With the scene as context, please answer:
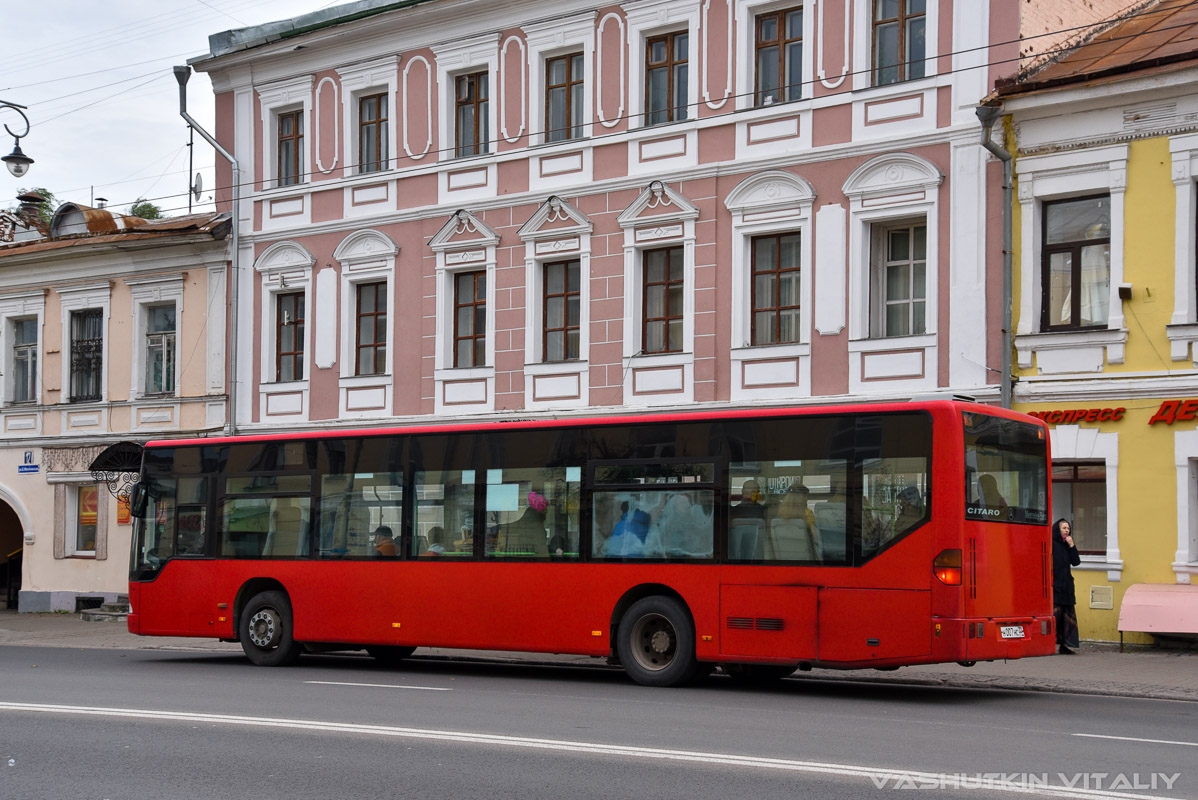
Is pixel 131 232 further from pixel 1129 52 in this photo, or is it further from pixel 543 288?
pixel 1129 52

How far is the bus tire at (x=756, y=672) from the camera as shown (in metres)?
15.9

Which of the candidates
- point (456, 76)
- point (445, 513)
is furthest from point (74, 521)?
point (445, 513)

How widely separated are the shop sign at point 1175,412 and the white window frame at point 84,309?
72.5ft

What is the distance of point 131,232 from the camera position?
3238 cm

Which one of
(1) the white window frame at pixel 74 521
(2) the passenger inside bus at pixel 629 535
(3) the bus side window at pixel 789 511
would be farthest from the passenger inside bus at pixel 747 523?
(1) the white window frame at pixel 74 521

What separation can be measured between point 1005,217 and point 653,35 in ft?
23.7

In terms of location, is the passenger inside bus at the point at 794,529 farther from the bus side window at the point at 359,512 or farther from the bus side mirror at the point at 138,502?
the bus side mirror at the point at 138,502

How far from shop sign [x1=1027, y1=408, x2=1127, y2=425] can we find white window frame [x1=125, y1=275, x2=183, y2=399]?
725 inches

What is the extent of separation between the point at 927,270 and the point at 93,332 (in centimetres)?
1957

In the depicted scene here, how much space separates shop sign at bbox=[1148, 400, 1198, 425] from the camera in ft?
63.3

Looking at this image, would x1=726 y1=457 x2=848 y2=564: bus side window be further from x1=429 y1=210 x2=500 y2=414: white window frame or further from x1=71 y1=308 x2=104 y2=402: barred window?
x1=71 y1=308 x2=104 y2=402: barred window

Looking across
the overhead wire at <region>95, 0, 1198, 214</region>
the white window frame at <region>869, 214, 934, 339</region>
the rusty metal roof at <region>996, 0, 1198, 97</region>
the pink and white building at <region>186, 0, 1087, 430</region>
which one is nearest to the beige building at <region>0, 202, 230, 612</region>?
the pink and white building at <region>186, 0, 1087, 430</region>

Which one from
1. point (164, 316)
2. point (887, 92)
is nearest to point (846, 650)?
point (887, 92)

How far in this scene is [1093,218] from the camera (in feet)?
67.4
